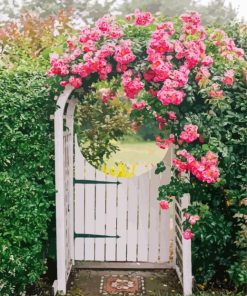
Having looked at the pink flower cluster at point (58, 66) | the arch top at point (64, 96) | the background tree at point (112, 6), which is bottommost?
the arch top at point (64, 96)

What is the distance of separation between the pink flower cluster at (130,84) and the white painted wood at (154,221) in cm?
148

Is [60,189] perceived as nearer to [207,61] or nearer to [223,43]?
[207,61]

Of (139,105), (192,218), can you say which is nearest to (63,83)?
(139,105)

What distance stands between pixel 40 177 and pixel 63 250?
83cm

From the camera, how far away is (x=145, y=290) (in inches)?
225

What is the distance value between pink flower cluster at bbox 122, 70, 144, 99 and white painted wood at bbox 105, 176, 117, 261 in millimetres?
1585

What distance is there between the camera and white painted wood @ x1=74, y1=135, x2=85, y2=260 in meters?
6.35

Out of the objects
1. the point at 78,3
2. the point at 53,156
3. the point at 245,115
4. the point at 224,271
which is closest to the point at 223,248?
the point at 224,271

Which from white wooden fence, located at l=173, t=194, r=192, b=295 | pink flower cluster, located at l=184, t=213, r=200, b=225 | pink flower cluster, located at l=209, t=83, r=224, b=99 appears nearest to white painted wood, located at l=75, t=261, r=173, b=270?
white wooden fence, located at l=173, t=194, r=192, b=295

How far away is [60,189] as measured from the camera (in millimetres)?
5465

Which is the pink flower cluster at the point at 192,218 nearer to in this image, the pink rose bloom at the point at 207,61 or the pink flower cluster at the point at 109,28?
the pink rose bloom at the point at 207,61

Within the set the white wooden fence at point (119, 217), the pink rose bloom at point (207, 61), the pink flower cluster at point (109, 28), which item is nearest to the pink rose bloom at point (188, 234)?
the white wooden fence at point (119, 217)

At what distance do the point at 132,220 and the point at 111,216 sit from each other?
0.83 feet

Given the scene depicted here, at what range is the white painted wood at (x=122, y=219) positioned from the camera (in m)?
6.39
